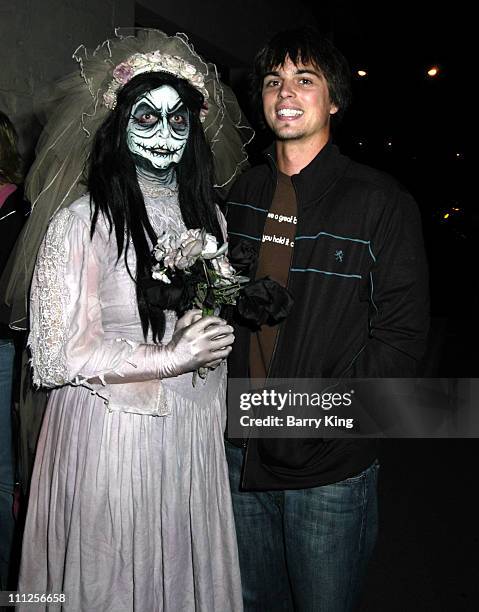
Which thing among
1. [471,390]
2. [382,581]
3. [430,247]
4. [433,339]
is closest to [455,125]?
[430,247]

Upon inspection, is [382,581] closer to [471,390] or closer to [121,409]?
[121,409]

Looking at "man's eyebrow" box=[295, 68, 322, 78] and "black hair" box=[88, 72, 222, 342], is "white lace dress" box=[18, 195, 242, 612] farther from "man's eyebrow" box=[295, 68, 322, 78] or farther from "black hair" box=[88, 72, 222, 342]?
"man's eyebrow" box=[295, 68, 322, 78]

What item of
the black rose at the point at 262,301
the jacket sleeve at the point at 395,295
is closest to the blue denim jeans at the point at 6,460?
the black rose at the point at 262,301

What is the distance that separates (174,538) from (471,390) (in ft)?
18.0

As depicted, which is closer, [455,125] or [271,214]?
[271,214]

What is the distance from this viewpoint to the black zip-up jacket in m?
1.86

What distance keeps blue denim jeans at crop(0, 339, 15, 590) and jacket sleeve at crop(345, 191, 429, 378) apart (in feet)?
5.49

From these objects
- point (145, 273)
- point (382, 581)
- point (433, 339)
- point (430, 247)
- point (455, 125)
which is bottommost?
point (382, 581)

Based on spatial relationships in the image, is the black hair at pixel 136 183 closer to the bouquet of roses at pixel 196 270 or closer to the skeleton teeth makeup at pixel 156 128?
the skeleton teeth makeup at pixel 156 128

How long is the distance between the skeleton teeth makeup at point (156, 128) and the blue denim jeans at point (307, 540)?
101cm

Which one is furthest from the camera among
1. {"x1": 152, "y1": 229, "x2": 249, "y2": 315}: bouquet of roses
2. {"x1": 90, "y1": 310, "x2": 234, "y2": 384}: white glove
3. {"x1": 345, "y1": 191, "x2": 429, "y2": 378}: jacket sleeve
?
{"x1": 345, "y1": 191, "x2": 429, "y2": 378}: jacket sleeve

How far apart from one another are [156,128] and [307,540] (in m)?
1.36

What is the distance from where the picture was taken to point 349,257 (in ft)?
6.13

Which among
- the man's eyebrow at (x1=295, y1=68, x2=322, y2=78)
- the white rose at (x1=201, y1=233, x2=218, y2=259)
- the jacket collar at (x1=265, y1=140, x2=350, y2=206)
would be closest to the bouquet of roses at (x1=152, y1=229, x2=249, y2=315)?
the white rose at (x1=201, y1=233, x2=218, y2=259)
